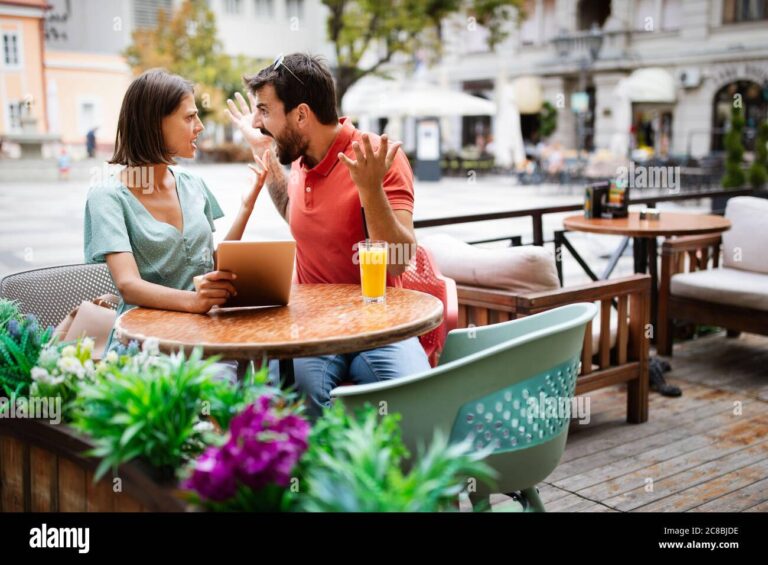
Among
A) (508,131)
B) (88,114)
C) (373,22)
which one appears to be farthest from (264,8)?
(373,22)

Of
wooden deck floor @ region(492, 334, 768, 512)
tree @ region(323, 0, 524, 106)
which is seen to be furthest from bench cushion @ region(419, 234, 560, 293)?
tree @ region(323, 0, 524, 106)

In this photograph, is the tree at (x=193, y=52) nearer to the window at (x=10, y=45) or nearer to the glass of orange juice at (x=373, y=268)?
the window at (x=10, y=45)

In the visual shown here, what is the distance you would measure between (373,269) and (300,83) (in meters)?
0.67

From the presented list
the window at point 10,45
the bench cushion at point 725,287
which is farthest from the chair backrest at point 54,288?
the window at point 10,45

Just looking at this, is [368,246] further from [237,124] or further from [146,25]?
[146,25]

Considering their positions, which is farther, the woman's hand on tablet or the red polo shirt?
the red polo shirt

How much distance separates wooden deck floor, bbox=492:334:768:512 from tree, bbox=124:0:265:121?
983 inches

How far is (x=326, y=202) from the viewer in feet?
7.84

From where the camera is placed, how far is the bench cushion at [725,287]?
422 centimetres

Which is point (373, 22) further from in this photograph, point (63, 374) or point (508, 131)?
point (63, 374)

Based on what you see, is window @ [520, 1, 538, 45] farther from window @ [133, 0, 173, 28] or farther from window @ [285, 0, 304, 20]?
window @ [133, 0, 173, 28]

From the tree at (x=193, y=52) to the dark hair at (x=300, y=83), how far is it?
25616 millimetres

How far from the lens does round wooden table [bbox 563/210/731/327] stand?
4078 mm

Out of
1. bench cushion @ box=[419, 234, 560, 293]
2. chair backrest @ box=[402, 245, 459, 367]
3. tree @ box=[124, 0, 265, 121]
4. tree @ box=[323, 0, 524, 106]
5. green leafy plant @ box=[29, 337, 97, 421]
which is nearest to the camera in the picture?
green leafy plant @ box=[29, 337, 97, 421]
